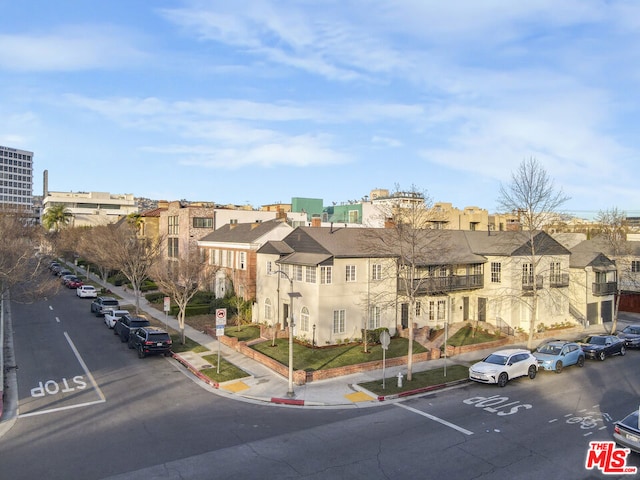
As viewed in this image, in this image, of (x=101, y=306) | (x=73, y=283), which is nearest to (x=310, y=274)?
(x=101, y=306)

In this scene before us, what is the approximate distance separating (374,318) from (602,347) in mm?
14478

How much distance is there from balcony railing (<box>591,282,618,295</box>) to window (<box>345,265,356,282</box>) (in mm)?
24437

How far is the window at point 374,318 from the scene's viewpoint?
32.7 metres

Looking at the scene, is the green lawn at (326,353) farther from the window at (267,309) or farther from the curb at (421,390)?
the curb at (421,390)

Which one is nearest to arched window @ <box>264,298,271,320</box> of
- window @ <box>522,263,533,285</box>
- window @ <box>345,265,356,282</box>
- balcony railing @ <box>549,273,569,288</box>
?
window @ <box>345,265,356,282</box>

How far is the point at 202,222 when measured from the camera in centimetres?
5506

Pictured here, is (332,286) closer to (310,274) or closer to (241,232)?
(310,274)

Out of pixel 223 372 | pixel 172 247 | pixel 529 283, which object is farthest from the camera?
pixel 172 247

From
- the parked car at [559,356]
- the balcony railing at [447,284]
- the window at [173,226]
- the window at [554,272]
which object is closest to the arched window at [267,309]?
the balcony railing at [447,284]

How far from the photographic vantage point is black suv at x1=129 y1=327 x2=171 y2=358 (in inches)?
1107

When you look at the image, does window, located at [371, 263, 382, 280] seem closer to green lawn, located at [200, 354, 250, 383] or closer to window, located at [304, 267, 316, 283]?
window, located at [304, 267, 316, 283]

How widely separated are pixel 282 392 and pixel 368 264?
13.0 m

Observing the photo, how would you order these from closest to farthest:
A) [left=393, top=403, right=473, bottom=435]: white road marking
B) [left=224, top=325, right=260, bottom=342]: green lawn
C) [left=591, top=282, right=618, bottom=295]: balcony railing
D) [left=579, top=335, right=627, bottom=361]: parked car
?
1. [left=393, top=403, right=473, bottom=435]: white road marking
2. [left=579, top=335, right=627, bottom=361]: parked car
3. [left=224, top=325, right=260, bottom=342]: green lawn
4. [left=591, top=282, right=618, bottom=295]: balcony railing

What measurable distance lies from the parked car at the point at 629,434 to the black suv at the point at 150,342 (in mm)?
23290
